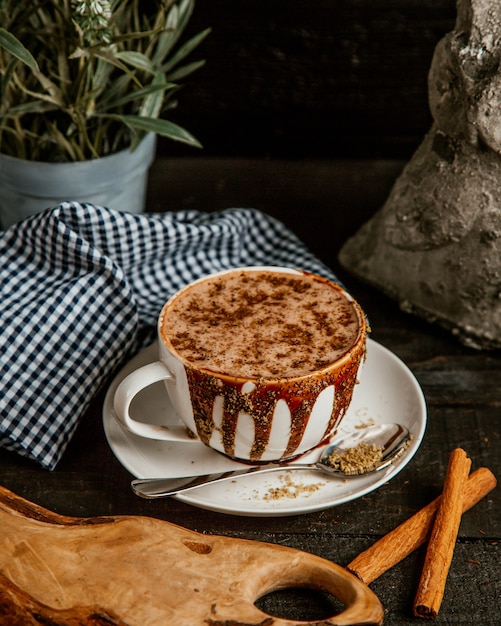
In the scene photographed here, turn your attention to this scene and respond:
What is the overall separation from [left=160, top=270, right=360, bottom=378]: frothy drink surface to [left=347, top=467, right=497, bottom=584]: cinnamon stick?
0.18 metres

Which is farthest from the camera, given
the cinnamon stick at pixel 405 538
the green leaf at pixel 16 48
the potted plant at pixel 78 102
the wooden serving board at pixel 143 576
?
the potted plant at pixel 78 102

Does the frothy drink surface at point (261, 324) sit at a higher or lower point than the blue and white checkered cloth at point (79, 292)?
higher

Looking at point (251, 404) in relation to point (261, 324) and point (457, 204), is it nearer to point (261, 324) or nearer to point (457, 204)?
point (261, 324)

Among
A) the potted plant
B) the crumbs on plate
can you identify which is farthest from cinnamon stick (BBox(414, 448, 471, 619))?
the potted plant

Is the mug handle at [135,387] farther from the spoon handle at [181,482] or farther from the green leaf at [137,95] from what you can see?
the green leaf at [137,95]

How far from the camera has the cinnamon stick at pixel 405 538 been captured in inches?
29.5

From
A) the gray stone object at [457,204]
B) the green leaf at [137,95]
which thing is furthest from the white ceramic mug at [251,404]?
the green leaf at [137,95]

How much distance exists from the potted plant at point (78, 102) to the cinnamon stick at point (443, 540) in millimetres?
521

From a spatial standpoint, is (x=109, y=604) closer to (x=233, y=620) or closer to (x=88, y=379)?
(x=233, y=620)

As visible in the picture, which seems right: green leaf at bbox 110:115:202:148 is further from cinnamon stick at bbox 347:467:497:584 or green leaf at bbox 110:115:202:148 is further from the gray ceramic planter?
cinnamon stick at bbox 347:467:497:584

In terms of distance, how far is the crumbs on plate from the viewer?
807 mm

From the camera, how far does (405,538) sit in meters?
0.78

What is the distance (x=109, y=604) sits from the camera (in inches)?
25.3

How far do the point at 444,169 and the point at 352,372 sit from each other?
0.36m
